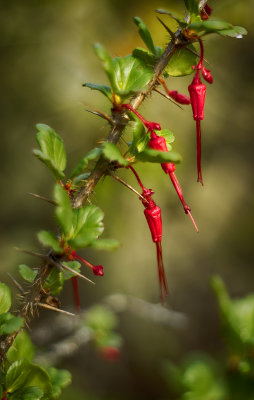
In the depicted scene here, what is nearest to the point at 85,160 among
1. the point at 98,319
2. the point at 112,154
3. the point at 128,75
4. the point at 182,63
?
the point at 112,154

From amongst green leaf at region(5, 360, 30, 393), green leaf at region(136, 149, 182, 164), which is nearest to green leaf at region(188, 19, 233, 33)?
green leaf at region(136, 149, 182, 164)

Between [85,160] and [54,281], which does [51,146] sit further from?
[54,281]

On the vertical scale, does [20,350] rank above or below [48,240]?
below

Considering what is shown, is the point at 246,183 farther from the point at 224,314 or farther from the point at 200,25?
the point at 200,25

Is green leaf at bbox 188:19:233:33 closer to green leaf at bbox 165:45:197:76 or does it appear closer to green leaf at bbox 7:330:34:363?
green leaf at bbox 165:45:197:76

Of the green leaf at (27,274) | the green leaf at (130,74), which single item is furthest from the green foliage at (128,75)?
the green leaf at (27,274)

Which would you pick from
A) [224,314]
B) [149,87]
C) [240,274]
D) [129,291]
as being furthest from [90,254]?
[149,87]
